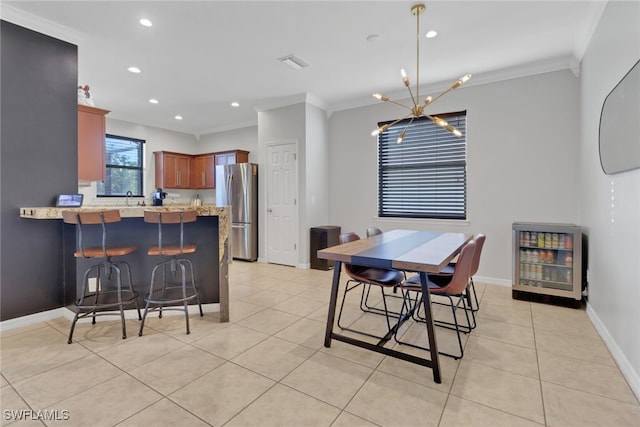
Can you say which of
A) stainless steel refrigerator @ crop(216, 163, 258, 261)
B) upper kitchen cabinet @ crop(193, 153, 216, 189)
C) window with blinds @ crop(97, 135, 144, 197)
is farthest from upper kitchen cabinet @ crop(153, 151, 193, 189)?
stainless steel refrigerator @ crop(216, 163, 258, 261)

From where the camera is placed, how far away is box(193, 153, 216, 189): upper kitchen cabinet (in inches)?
272

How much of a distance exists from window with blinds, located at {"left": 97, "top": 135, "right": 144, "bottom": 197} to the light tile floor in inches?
157

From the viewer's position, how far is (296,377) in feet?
6.44

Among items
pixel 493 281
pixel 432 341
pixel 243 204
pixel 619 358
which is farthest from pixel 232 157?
pixel 619 358

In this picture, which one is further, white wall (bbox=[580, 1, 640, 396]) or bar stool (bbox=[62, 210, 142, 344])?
bar stool (bbox=[62, 210, 142, 344])

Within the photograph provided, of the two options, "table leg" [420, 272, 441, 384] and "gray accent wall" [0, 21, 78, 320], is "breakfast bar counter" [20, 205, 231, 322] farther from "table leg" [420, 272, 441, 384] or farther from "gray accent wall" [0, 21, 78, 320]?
"table leg" [420, 272, 441, 384]

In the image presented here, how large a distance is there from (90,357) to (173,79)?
3567 millimetres

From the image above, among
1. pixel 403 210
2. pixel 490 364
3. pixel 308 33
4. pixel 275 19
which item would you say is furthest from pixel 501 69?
pixel 490 364

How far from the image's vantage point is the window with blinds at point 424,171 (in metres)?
4.40

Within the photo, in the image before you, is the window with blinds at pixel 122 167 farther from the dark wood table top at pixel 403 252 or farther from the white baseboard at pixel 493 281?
the white baseboard at pixel 493 281

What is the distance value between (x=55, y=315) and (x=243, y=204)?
125 inches

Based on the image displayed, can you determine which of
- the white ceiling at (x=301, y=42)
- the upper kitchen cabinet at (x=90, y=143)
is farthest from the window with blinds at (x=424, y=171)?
the upper kitchen cabinet at (x=90, y=143)

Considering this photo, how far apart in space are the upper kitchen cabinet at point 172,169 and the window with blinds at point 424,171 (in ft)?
14.9

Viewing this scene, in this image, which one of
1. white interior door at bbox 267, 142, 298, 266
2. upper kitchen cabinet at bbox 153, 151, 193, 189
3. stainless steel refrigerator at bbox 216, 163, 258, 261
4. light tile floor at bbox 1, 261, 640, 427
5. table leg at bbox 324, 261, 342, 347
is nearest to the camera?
light tile floor at bbox 1, 261, 640, 427
